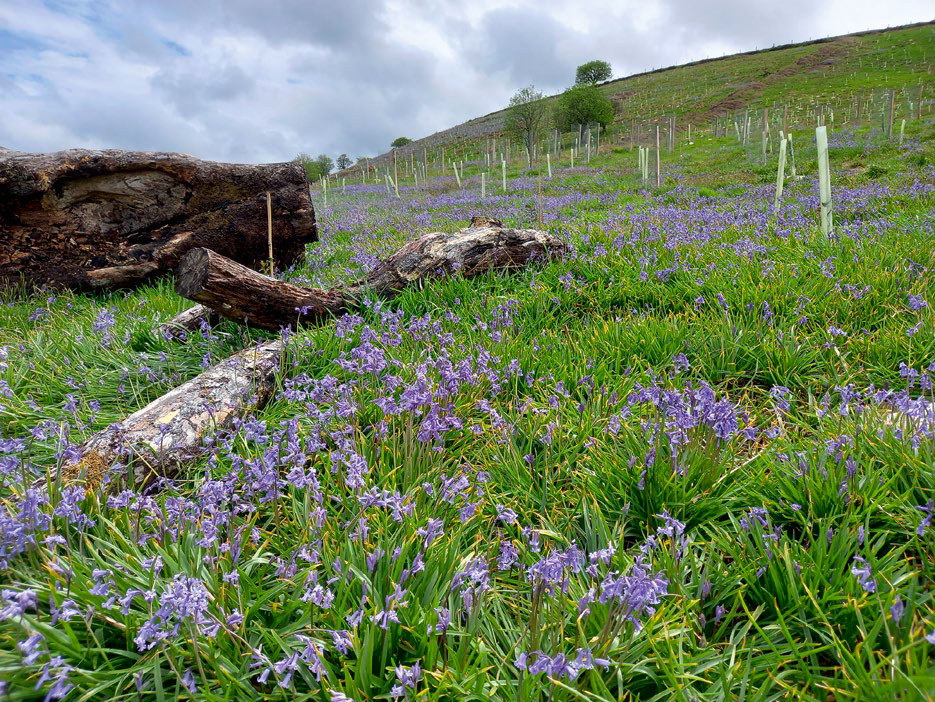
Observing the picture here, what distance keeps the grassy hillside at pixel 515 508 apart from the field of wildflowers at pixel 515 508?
0.02 meters

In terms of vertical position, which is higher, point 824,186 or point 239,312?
point 824,186

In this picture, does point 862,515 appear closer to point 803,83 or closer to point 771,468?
point 771,468

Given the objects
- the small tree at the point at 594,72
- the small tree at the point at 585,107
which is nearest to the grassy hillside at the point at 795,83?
the small tree at the point at 585,107

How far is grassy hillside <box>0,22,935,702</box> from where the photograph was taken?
1535 mm

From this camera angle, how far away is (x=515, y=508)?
254 centimetres

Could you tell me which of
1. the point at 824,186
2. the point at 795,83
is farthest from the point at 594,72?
the point at 824,186

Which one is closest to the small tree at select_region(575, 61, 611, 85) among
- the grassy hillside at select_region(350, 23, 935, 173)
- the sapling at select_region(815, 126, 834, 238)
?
the grassy hillside at select_region(350, 23, 935, 173)

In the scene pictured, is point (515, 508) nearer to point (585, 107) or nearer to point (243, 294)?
point (243, 294)

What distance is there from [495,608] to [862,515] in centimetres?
155

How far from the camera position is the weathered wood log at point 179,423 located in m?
2.60

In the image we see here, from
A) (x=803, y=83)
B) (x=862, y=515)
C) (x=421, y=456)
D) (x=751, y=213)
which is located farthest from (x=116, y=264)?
(x=803, y=83)

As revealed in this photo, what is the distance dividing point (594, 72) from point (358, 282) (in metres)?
116

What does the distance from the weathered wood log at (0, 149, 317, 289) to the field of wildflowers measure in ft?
6.33

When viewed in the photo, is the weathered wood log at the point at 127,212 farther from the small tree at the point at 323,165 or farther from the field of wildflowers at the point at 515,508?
the small tree at the point at 323,165
